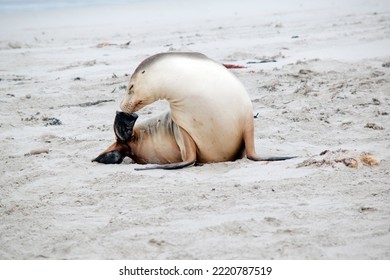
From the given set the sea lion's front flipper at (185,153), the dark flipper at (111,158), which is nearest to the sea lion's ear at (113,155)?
the dark flipper at (111,158)

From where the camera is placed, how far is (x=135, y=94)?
412cm

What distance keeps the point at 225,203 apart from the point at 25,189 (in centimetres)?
144

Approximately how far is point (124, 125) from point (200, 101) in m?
0.78

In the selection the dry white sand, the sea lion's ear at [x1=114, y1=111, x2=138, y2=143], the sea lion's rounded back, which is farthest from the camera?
the sea lion's ear at [x1=114, y1=111, x2=138, y2=143]

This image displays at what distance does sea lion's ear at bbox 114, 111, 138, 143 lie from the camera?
4.37 meters

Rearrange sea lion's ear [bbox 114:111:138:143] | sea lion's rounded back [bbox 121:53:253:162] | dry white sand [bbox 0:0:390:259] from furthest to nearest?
1. sea lion's ear [bbox 114:111:138:143]
2. sea lion's rounded back [bbox 121:53:253:162]
3. dry white sand [bbox 0:0:390:259]

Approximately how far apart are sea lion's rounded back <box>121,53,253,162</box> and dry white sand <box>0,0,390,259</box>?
0.21 m

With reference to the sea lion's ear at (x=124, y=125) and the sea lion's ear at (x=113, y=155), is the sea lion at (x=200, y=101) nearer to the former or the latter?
the sea lion's ear at (x=124, y=125)

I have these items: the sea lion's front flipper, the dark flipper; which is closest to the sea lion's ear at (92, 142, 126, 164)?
the dark flipper

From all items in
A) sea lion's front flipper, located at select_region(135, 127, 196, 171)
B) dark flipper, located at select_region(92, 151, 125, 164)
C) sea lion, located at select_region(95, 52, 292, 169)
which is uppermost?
sea lion, located at select_region(95, 52, 292, 169)

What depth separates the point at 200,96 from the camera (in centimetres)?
396

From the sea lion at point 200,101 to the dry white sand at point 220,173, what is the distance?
175 millimetres

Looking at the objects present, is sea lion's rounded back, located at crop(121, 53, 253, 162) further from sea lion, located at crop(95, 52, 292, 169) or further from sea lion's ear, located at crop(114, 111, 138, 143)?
sea lion's ear, located at crop(114, 111, 138, 143)

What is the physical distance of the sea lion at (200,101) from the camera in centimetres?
397
